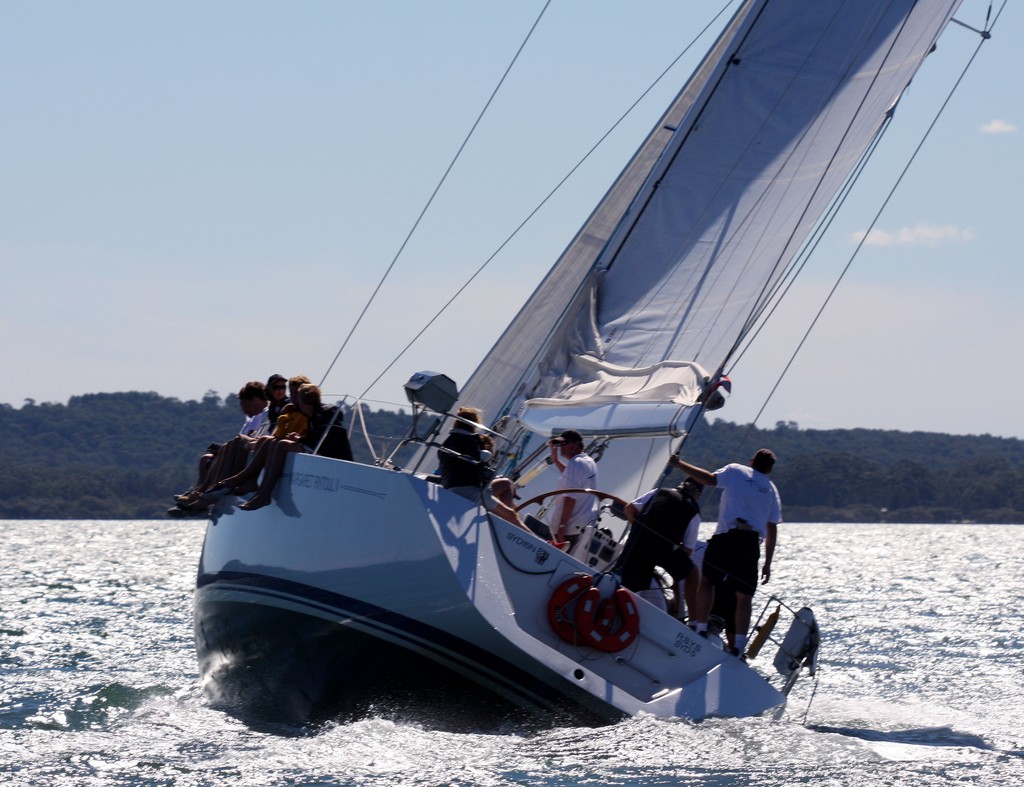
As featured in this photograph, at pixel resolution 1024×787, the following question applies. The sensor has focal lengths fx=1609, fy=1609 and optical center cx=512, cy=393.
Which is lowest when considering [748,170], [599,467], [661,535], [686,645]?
[686,645]

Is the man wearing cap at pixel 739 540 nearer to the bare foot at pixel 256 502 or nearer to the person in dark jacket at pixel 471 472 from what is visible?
the person in dark jacket at pixel 471 472

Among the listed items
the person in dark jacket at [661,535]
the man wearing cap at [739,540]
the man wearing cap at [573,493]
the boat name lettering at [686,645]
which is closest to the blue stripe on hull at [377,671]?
the boat name lettering at [686,645]

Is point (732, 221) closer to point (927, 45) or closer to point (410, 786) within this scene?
point (927, 45)

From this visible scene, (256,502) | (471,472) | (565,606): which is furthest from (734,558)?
(256,502)

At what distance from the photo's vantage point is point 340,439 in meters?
8.72

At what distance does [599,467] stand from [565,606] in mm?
3026

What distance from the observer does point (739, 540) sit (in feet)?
29.8

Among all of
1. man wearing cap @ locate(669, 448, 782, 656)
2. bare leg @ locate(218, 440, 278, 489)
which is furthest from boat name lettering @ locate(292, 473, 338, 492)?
man wearing cap @ locate(669, 448, 782, 656)

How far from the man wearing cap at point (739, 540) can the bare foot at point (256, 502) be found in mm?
2438

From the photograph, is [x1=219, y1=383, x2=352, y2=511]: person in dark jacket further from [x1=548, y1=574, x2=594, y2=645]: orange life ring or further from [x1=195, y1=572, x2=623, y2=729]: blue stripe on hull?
[x1=548, y1=574, x2=594, y2=645]: orange life ring

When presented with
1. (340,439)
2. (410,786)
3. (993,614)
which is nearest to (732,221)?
(340,439)

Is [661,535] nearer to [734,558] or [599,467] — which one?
[734,558]

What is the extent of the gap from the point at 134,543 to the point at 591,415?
164 feet

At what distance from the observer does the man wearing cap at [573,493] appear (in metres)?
8.69
